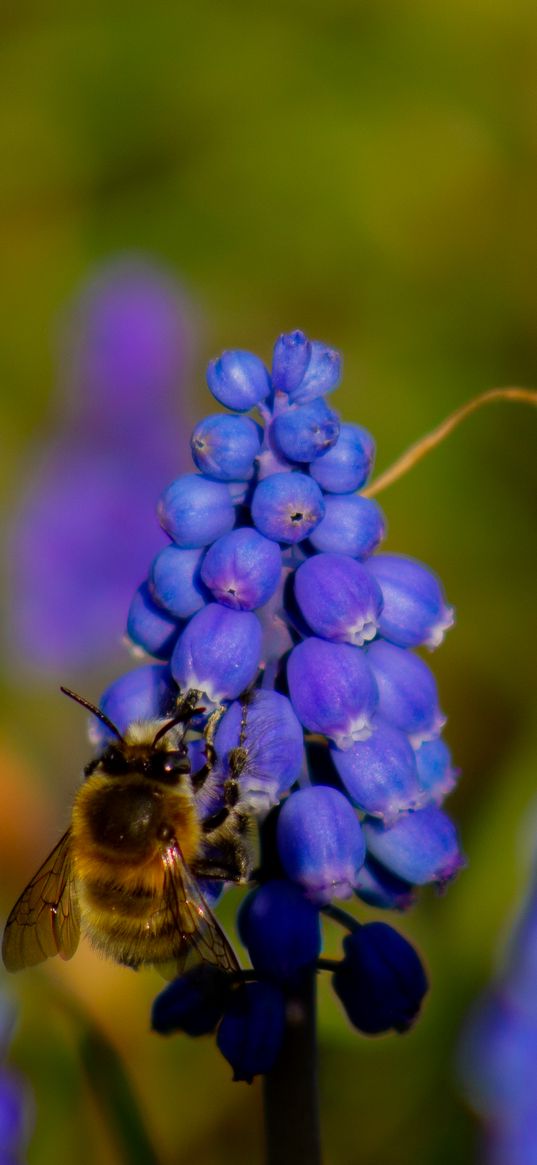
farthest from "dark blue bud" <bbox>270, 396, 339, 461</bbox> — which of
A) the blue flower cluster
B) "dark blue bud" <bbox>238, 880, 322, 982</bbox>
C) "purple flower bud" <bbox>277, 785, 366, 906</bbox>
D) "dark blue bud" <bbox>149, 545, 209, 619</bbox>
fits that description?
"dark blue bud" <bbox>238, 880, 322, 982</bbox>

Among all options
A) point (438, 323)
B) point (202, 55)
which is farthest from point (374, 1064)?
point (202, 55)

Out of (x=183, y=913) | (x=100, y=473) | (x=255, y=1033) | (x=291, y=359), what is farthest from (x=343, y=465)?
(x=100, y=473)

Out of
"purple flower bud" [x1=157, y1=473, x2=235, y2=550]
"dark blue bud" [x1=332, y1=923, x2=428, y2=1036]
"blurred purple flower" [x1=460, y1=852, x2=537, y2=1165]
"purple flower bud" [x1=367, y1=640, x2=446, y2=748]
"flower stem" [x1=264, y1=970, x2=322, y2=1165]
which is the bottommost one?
"blurred purple flower" [x1=460, y1=852, x2=537, y2=1165]

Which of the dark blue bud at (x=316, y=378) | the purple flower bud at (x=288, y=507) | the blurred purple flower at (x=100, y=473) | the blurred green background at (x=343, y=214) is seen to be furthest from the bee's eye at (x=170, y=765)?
the blurred green background at (x=343, y=214)

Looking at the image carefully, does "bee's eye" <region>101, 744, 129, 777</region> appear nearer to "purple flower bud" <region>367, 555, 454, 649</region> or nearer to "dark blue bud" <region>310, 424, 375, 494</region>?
"purple flower bud" <region>367, 555, 454, 649</region>

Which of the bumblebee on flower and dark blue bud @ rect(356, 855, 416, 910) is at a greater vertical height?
the bumblebee on flower

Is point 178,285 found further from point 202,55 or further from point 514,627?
point 514,627

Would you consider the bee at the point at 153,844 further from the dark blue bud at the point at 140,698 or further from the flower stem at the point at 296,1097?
the flower stem at the point at 296,1097

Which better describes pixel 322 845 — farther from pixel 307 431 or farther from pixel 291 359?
pixel 291 359
